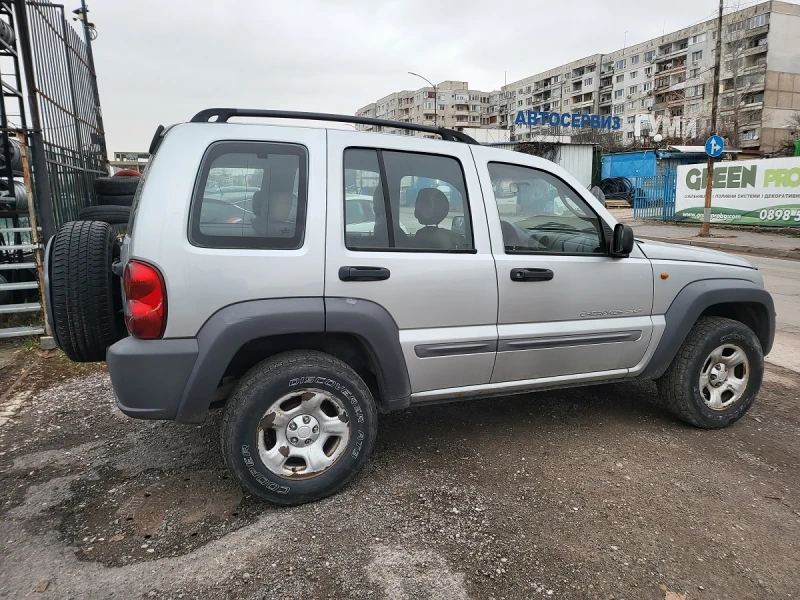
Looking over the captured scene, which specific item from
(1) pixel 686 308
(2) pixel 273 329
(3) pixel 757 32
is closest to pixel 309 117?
(2) pixel 273 329

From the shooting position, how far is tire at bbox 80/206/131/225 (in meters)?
7.12

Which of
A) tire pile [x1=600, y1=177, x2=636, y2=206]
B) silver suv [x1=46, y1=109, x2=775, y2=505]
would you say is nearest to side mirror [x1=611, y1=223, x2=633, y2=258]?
silver suv [x1=46, y1=109, x2=775, y2=505]

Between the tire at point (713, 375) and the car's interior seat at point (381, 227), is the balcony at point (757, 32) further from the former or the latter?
the car's interior seat at point (381, 227)

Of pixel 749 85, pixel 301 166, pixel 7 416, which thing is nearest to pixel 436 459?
pixel 301 166

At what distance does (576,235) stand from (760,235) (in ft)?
56.1

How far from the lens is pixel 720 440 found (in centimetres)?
366

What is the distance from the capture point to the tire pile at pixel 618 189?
31.6 metres

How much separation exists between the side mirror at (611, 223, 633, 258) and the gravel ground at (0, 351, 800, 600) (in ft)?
3.98

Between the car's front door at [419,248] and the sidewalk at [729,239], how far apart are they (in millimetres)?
13887

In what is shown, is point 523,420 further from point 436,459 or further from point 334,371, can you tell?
point 334,371

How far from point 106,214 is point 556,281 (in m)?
6.13

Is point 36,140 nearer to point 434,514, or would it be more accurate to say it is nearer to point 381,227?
point 381,227

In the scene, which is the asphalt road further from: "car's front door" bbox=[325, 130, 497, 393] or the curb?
"car's front door" bbox=[325, 130, 497, 393]

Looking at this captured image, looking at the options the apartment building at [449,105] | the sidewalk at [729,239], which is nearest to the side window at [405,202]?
the sidewalk at [729,239]
